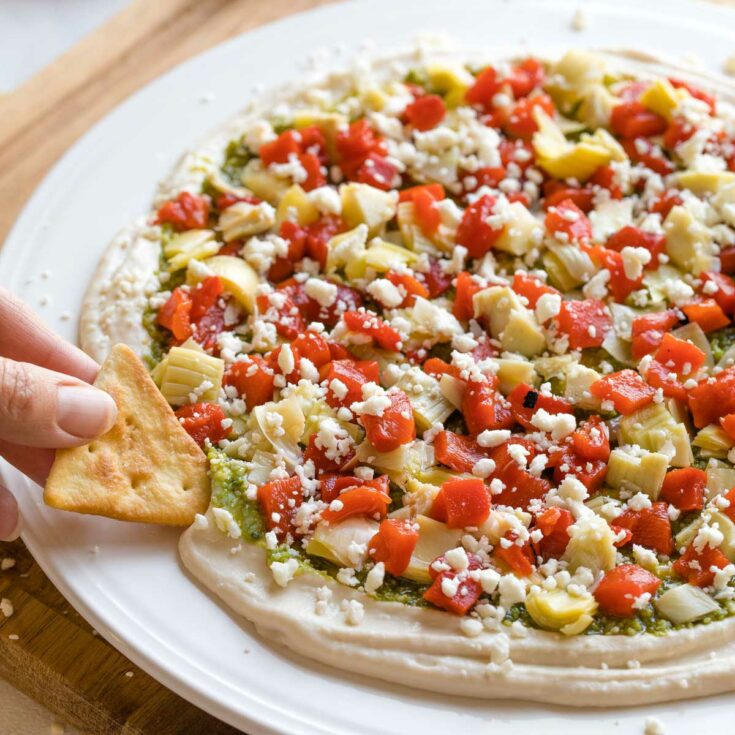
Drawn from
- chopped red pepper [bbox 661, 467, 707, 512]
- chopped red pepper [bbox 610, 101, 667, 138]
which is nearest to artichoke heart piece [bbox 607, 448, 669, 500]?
chopped red pepper [bbox 661, 467, 707, 512]

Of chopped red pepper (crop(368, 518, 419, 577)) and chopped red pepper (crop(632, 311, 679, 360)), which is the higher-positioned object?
chopped red pepper (crop(632, 311, 679, 360))

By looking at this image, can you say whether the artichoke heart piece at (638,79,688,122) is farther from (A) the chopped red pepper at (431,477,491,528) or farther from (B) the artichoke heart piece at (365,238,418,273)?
(A) the chopped red pepper at (431,477,491,528)

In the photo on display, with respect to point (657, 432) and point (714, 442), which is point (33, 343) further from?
point (714, 442)

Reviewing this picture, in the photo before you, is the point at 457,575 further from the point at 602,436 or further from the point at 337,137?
the point at 337,137

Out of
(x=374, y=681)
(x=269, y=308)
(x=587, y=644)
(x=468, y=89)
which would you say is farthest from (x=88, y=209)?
(x=587, y=644)

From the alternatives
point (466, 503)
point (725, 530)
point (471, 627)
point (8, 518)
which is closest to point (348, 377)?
point (466, 503)

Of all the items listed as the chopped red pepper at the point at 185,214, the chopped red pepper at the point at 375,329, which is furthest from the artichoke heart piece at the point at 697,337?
the chopped red pepper at the point at 185,214
